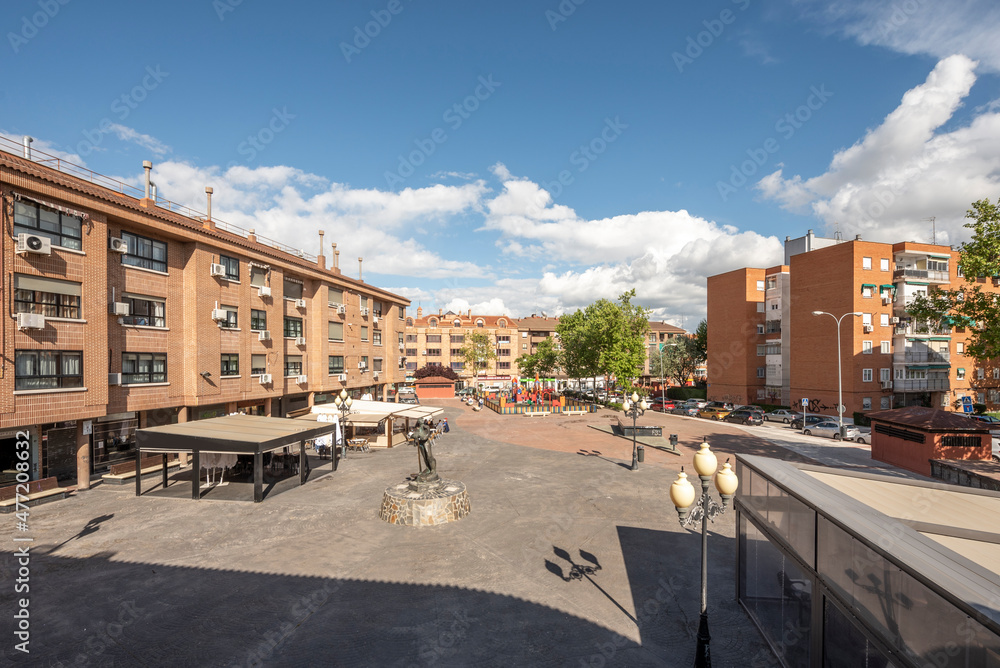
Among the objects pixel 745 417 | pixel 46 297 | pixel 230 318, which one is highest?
pixel 46 297

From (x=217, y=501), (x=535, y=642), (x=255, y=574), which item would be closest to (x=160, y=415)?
(x=217, y=501)

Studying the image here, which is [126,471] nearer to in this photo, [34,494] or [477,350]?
[34,494]

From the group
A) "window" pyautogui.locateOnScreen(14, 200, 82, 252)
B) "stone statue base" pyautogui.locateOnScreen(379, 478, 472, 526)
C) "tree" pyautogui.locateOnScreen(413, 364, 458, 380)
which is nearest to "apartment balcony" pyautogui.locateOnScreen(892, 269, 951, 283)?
"stone statue base" pyautogui.locateOnScreen(379, 478, 472, 526)

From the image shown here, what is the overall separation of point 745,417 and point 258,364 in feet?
128

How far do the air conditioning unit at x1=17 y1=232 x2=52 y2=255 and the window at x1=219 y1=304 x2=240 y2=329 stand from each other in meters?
8.77

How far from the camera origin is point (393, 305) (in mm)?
49031

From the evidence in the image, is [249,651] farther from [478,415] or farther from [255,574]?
[478,415]

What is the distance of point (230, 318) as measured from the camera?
25.8 m

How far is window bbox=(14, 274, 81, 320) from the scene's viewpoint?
16625 millimetres

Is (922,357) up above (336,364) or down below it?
below

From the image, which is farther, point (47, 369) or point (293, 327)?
point (293, 327)

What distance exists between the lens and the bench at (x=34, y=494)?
1584cm

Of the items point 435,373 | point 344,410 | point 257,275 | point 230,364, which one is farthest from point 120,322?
point 435,373

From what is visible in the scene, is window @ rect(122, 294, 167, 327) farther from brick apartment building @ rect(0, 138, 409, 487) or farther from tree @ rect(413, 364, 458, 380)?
tree @ rect(413, 364, 458, 380)
